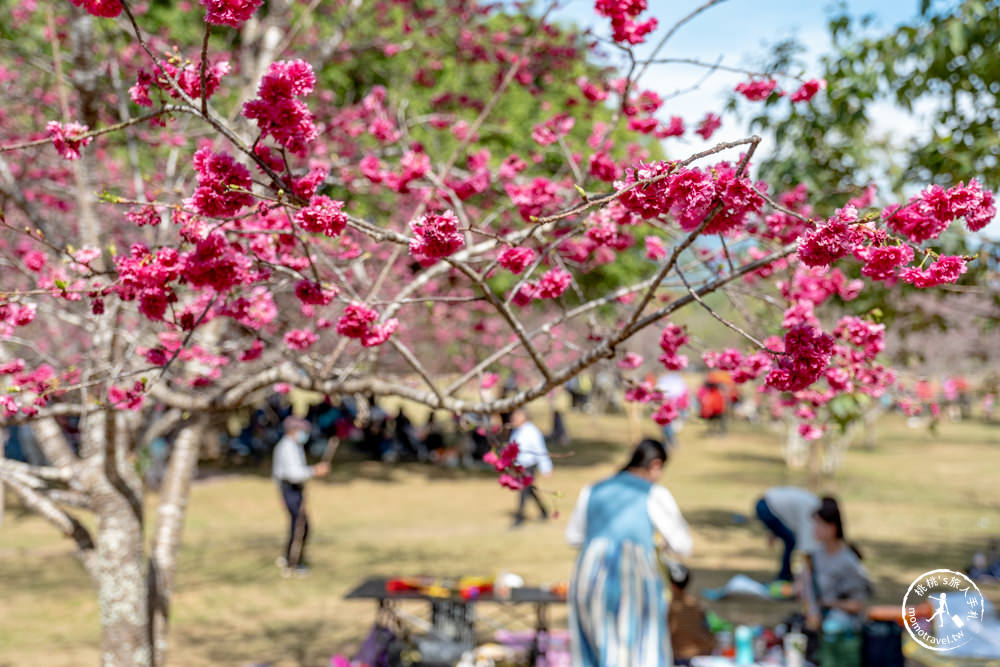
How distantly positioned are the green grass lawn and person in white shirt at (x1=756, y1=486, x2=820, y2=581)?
0.61 metres

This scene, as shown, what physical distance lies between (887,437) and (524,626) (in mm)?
22657

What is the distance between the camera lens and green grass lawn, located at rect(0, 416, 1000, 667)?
759 centimetres

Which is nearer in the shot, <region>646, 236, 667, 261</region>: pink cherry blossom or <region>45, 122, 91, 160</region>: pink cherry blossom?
<region>45, 122, 91, 160</region>: pink cherry blossom

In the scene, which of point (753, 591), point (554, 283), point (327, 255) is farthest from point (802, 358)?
point (753, 591)

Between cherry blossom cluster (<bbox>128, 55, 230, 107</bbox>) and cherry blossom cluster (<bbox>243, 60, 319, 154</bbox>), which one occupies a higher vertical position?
cherry blossom cluster (<bbox>128, 55, 230, 107</bbox>)

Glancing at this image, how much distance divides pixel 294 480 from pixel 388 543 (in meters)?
2.41

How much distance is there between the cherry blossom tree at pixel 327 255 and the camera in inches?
85.8

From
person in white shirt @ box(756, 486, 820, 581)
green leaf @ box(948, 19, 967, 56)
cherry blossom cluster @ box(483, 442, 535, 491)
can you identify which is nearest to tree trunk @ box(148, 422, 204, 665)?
cherry blossom cluster @ box(483, 442, 535, 491)

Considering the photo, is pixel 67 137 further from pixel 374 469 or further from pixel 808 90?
pixel 374 469

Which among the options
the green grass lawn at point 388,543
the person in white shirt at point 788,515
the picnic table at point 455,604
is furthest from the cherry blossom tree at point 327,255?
the person in white shirt at point 788,515

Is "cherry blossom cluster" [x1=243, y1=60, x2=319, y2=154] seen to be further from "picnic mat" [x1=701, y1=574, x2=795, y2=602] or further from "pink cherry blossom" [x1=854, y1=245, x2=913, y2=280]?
"picnic mat" [x1=701, y1=574, x2=795, y2=602]

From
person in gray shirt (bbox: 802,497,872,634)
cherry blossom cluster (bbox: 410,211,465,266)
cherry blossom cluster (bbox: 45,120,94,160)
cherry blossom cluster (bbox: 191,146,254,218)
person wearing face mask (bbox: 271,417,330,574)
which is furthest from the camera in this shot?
person wearing face mask (bbox: 271,417,330,574)

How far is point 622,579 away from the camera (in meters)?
4.34

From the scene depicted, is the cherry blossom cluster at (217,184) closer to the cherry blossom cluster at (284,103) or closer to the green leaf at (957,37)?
the cherry blossom cluster at (284,103)
